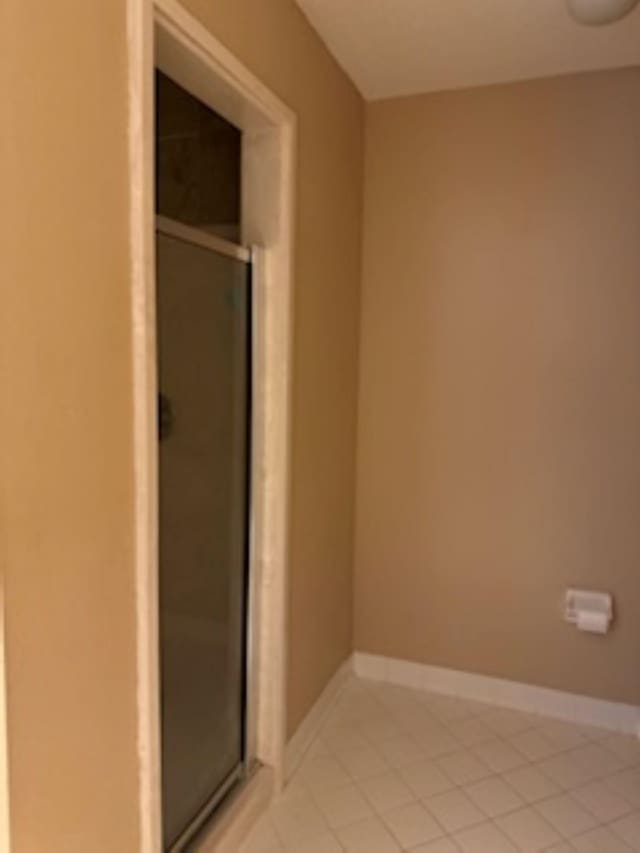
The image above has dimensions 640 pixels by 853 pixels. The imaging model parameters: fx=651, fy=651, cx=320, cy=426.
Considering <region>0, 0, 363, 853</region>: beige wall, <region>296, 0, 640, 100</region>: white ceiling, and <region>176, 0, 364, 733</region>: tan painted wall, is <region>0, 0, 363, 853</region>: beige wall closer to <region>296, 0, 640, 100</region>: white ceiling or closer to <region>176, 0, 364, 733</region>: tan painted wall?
<region>176, 0, 364, 733</region>: tan painted wall

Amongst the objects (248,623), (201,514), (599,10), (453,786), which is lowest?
(453,786)

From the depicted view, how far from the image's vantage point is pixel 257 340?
1.91 m

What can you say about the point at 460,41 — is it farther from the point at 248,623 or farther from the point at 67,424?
the point at 248,623

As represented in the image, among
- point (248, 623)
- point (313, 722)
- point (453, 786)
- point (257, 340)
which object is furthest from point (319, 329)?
point (453, 786)

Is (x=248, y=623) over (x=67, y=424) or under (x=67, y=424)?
under

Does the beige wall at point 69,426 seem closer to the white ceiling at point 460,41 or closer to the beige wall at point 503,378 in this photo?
the white ceiling at point 460,41

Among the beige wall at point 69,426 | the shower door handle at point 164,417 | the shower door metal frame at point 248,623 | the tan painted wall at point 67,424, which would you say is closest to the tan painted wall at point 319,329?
the shower door metal frame at point 248,623

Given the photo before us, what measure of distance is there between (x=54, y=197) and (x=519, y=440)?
1.92 m

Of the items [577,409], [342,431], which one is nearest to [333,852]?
[342,431]

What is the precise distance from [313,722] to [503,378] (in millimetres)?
1449

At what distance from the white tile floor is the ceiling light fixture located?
2319 millimetres

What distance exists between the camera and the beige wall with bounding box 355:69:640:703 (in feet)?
7.66

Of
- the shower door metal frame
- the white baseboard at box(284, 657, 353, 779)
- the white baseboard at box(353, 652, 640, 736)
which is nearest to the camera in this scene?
the shower door metal frame

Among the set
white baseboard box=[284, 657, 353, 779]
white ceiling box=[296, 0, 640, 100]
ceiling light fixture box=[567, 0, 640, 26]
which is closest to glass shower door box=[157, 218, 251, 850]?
white baseboard box=[284, 657, 353, 779]
